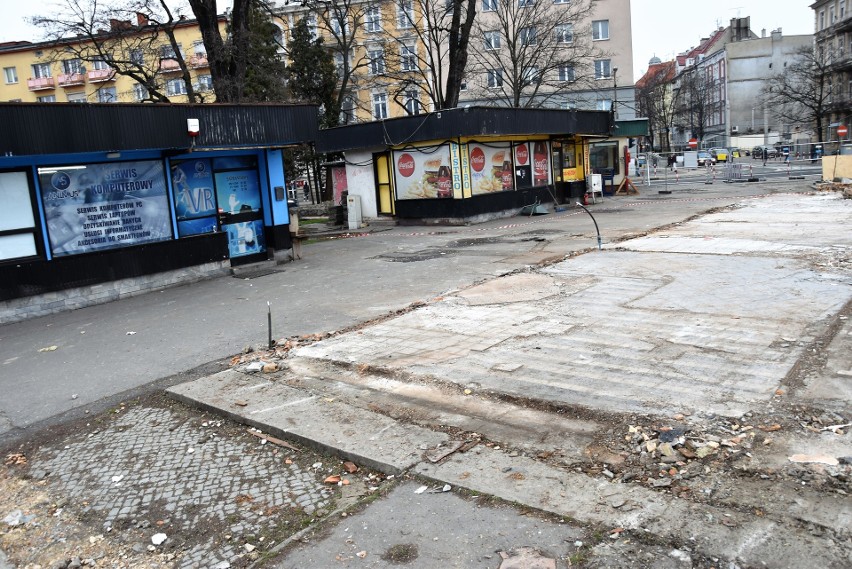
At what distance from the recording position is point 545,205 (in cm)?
2584

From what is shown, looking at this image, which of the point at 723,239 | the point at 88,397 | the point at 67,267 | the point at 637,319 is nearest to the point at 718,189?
the point at 723,239

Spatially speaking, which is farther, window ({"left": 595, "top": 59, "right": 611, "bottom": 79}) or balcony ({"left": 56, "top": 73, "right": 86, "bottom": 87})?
balcony ({"left": 56, "top": 73, "right": 86, "bottom": 87})

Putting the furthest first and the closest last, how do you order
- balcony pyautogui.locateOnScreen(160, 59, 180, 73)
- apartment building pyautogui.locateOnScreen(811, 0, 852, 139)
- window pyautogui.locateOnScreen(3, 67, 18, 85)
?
apartment building pyautogui.locateOnScreen(811, 0, 852, 139)
window pyautogui.locateOnScreen(3, 67, 18, 85)
balcony pyautogui.locateOnScreen(160, 59, 180, 73)

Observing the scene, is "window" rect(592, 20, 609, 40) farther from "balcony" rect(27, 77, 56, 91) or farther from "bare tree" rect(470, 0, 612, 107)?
"balcony" rect(27, 77, 56, 91)

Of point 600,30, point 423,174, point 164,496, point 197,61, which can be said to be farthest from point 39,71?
point 164,496

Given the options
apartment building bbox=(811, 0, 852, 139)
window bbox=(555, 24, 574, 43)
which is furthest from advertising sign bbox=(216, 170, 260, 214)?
apartment building bbox=(811, 0, 852, 139)

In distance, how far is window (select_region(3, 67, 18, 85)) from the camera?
2411 inches

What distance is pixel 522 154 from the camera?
960 inches

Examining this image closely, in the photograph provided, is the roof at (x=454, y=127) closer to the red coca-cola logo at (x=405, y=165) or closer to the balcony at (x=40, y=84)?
the red coca-cola logo at (x=405, y=165)

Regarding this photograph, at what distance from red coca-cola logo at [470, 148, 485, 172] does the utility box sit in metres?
4.35

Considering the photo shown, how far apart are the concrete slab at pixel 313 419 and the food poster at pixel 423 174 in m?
15.5

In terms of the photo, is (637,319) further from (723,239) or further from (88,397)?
(723,239)

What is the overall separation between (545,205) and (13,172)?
1876 centimetres

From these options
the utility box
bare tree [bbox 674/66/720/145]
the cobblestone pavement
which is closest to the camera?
the cobblestone pavement
